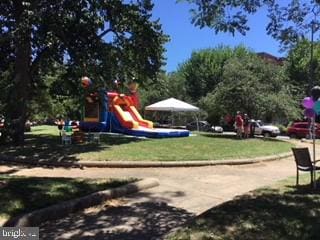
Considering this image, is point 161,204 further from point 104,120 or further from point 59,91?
point 104,120

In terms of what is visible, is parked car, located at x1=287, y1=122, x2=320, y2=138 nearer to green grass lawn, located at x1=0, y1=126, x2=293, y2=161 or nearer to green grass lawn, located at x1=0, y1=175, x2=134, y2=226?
green grass lawn, located at x1=0, y1=126, x2=293, y2=161

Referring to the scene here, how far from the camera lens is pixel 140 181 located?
433 inches

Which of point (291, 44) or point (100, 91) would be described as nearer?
point (291, 44)

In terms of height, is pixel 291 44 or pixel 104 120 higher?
pixel 291 44

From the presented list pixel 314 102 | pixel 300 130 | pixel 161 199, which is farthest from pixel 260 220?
pixel 300 130

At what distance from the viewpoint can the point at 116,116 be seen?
29.4m

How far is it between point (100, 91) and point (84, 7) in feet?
12.6

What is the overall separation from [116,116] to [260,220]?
2238 cm

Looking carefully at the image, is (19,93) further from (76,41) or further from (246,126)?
(246,126)

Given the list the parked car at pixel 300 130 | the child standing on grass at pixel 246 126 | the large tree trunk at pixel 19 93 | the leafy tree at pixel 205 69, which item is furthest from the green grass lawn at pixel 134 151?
the leafy tree at pixel 205 69

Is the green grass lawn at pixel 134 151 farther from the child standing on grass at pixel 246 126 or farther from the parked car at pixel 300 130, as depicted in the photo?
the parked car at pixel 300 130

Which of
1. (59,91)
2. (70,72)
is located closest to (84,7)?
(70,72)

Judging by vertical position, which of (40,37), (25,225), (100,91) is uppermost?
(40,37)

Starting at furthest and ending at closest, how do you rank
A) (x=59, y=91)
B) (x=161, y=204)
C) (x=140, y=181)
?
(x=59, y=91) < (x=140, y=181) < (x=161, y=204)
